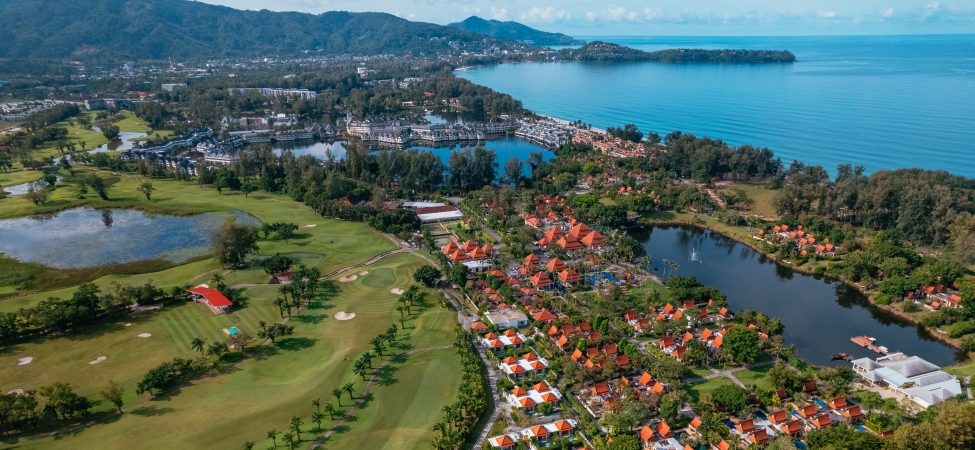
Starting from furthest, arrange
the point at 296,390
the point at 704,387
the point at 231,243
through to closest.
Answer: the point at 231,243 < the point at 704,387 < the point at 296,390

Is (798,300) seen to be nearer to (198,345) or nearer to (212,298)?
(198,345)

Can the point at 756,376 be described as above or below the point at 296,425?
below

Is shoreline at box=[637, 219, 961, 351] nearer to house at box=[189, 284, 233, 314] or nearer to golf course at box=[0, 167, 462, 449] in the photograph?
golf course at box=[0, 167, 462, 449]

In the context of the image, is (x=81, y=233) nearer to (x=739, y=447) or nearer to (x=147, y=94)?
(x=739, y=447)

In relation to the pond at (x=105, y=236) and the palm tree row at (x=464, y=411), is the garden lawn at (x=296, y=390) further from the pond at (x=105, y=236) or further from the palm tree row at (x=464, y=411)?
the pond at (x=105, y=236)

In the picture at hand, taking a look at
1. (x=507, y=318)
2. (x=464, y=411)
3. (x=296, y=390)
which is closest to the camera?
(x=464, y=411)

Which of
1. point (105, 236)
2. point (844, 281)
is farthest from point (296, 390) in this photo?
point (844, 281)

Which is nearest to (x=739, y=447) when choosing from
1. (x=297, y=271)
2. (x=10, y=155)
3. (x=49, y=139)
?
(x=297, y=271)

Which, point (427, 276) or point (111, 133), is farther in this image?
point (111, 133)
